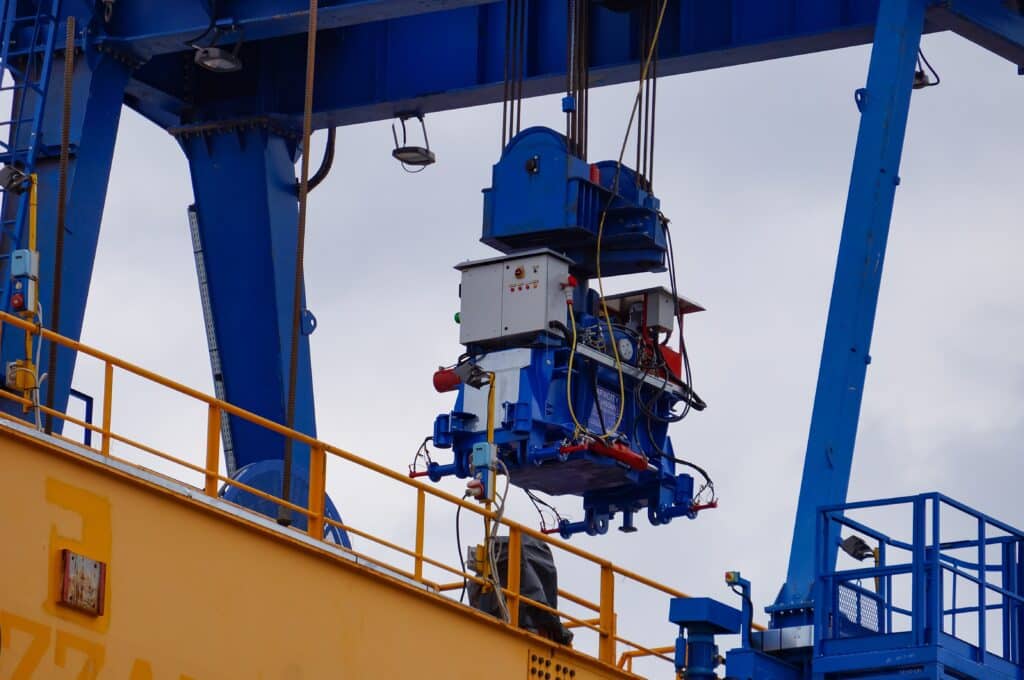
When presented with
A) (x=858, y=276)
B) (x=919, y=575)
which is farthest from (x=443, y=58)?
(x=919, y=575)

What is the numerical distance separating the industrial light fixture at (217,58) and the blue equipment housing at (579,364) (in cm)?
333

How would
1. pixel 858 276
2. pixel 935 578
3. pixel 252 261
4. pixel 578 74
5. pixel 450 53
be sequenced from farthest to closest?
1. pixel 252 261
2. pixel 450 53
3. pixel 578 74
4. pixel 858 276
5. pixel 935 578

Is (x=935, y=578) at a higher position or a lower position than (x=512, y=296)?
lower

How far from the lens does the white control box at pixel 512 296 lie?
24312 millimetres

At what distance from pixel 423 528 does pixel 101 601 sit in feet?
11.0

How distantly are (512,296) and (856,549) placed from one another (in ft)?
16.6

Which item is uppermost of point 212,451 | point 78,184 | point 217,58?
point 217,58

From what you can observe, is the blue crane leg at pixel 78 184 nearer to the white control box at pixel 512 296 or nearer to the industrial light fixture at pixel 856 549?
the white control box at pixel 512 296

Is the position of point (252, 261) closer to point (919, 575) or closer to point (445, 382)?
point (445, 382)

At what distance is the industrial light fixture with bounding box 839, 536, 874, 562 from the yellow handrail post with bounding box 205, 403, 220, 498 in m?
6.02

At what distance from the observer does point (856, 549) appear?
20938 mm

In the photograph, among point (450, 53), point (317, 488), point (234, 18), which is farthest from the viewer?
point (450, 53)

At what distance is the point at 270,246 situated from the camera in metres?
27.6

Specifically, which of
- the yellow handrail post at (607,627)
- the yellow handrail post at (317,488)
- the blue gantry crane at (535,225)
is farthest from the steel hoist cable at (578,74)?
the yellow handrail post at (317,488)
